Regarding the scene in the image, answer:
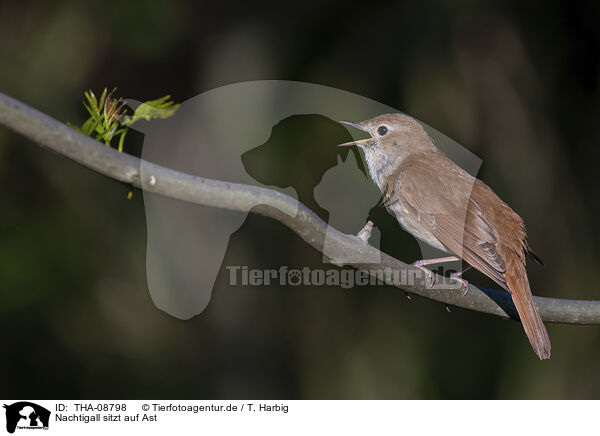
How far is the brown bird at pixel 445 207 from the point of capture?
3365 mm

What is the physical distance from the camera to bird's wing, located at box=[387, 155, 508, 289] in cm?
342

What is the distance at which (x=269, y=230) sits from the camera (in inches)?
244

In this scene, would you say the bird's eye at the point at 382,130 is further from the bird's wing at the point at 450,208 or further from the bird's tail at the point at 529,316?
the bird's tail at the point at 529,316

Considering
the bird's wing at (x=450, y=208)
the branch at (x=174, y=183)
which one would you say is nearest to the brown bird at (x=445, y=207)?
the bird's wing at (x=450, y=208)
